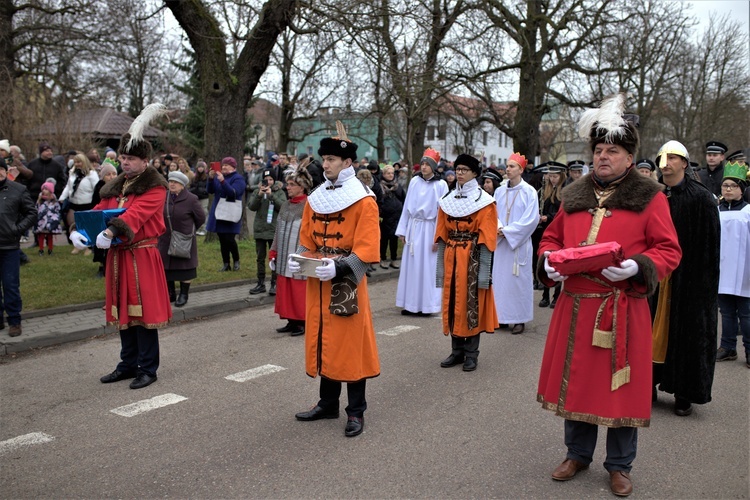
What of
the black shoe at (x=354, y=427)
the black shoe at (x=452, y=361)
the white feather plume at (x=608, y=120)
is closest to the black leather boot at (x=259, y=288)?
the black shoe at (x=452, y=361)

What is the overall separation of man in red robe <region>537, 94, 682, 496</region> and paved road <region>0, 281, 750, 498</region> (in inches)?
21.5

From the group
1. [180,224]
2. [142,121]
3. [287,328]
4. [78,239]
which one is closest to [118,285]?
[78,239]

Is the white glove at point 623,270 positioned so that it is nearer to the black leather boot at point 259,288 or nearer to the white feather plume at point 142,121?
the white feather plume at point 142,121

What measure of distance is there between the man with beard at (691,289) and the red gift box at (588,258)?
194 cm

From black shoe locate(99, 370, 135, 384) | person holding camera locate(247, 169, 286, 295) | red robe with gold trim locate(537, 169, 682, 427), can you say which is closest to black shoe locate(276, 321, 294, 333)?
person holding camera locate(247, 169, 286, 295)

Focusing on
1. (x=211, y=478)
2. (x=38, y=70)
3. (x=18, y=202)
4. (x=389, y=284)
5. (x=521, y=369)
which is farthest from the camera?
(x=38, y=70)

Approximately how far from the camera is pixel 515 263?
8.49 m

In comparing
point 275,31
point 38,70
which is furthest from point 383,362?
point 38,70

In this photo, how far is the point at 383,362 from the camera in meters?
7.02

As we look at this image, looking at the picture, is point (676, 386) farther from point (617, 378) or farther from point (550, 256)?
point (550, 256)

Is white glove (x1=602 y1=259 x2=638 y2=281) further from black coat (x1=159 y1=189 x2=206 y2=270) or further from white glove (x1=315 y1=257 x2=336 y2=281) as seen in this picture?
black coat (x1=159 y1=189 x2=206 y2=270)

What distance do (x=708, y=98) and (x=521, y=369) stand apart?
33.5 m

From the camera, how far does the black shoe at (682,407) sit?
5.54 m

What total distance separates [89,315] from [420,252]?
14.7 feet
